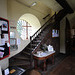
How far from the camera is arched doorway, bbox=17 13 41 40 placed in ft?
14.6

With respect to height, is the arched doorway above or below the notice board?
above

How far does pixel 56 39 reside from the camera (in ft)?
14.3

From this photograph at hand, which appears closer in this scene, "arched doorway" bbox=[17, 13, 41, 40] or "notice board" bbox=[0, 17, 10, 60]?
"notice board" bbox=[0, 17, 10, 60]

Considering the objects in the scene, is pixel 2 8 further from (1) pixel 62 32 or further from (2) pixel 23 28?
(1) pixel 62 32

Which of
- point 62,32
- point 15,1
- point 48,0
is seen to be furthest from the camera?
point 62,32

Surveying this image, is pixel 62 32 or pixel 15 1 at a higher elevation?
pixel 15 1

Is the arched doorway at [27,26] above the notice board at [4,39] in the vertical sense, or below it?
above

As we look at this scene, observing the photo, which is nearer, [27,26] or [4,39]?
[4,39]

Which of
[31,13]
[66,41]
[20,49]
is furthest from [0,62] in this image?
[66,41]

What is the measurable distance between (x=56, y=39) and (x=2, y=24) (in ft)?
11.7

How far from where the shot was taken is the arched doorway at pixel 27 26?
14.6 feet

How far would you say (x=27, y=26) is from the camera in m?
5.29

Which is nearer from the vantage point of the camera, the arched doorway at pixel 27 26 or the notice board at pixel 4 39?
the notice board at pixel 4 39

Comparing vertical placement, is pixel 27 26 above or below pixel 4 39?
above
